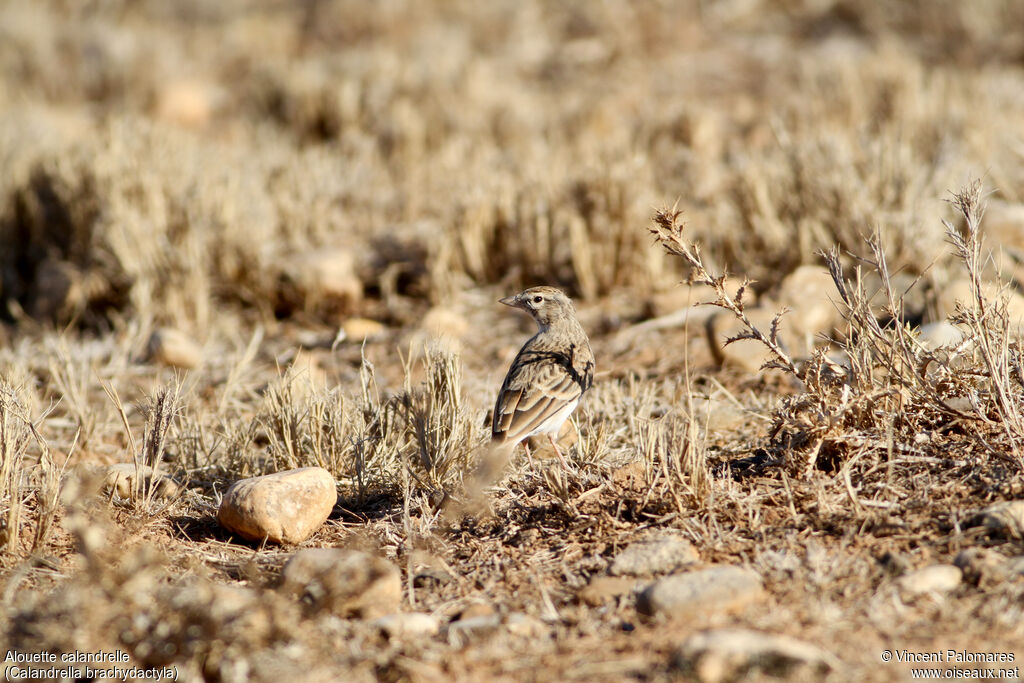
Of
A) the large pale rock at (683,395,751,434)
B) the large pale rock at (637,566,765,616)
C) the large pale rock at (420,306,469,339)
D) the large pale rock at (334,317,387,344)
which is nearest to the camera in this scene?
the large pale rock at (637,566,765,616)

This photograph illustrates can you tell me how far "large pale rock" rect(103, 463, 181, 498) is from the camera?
13.6 feet

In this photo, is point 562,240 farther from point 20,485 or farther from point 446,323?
point 20,485

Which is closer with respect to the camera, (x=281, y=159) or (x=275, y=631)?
(x=275, y=631)

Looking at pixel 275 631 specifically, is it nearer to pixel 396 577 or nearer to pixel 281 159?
pixel 396 577

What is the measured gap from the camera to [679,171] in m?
8.16

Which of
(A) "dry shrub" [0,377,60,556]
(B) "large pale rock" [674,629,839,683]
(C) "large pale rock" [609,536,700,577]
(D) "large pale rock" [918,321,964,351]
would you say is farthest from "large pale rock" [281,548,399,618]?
(D) "large pale rock" [918,321,964,351]

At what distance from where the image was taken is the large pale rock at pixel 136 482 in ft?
13.6

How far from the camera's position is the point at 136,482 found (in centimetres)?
415

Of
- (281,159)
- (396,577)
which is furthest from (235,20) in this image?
(396,577)

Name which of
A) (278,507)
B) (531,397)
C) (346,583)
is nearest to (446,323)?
(531,397)

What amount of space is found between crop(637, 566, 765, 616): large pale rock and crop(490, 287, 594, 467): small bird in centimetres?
94

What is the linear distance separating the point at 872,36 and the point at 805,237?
6694 mm

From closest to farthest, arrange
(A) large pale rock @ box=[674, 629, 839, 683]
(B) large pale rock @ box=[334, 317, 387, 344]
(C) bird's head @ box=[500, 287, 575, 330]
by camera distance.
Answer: (A) large pale rock @ box=[674, 629, 839, 683], (C) bird's head @ box=[500, 287, 575, 330], (B) large pale rock @ box=[334, 317, 387, 344]

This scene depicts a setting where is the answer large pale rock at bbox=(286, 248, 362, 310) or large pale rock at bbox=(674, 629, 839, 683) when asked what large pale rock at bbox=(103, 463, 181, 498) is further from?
large pale rock at bbox=(286, 248, 362, 310)
